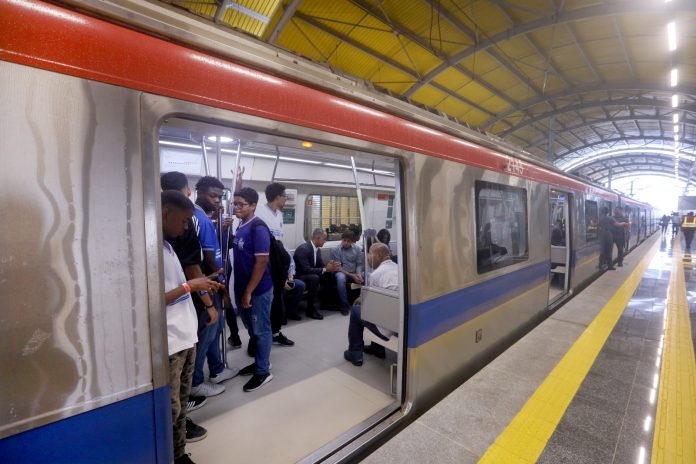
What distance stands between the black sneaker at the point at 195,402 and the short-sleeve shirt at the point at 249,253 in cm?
81

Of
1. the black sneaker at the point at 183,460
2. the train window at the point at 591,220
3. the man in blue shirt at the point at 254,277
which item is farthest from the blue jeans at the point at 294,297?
the train window at the point at 591,220

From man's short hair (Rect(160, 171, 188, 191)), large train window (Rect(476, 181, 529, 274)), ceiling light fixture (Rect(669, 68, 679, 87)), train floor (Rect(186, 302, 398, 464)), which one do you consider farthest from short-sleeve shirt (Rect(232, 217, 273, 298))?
ceiling light fixture (Rect(669, 68, 679, 87))

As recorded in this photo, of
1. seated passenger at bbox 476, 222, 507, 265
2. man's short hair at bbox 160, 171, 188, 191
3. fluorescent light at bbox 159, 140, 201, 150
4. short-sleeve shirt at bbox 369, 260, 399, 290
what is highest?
fluorescent light at bbox 159, 140, 201, 150

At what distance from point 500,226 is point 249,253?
241 cm

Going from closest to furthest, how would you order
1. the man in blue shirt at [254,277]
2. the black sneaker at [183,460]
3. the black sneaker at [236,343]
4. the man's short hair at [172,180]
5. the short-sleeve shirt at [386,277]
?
the black sneaker at [183,460]
the man's short hair at [172,180]
the man in blue shirt at [254,277]
the short-sleeve shirt at [386,277]
the black sneaker at [236,343]

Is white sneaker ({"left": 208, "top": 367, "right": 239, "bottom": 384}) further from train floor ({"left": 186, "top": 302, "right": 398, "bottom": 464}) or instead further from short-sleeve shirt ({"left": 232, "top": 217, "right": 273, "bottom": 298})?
short-sleeve shirt ({"left": 232, "top": 217, "right": 273, "bottom": 298})

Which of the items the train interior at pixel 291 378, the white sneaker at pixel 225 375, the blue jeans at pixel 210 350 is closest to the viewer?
the train interior at pixel 291 378

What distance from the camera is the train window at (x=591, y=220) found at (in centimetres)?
667

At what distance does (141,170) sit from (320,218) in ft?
17.9

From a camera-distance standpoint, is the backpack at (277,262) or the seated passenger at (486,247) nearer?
the seated passenger at (486,247)

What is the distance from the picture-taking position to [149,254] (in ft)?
3.72

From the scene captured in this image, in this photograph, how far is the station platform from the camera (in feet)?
6.27

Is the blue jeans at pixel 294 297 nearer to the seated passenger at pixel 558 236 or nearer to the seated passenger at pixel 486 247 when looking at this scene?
the seated passenger at pixel 486 247

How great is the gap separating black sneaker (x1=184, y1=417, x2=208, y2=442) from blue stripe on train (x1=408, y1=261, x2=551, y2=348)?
58.4 inches
